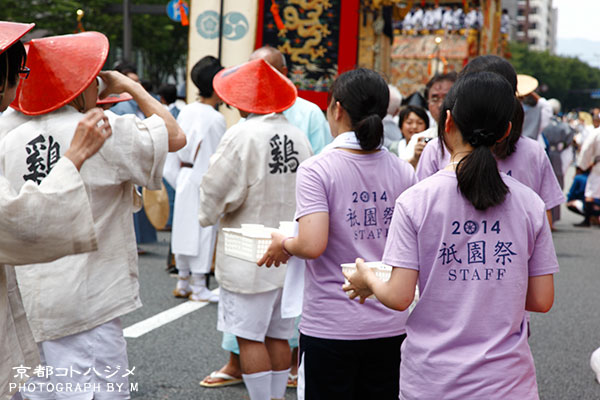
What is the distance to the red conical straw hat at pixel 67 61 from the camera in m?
2.83

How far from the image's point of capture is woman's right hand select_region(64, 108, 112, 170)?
7.06ft

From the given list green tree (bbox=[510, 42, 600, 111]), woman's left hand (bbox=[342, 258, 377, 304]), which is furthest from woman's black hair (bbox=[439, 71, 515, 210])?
green tree (bbox=[510, 42, 600, 111])

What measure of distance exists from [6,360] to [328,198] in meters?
1.32

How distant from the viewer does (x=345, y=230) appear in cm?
303

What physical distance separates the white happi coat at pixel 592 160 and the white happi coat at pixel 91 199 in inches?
457

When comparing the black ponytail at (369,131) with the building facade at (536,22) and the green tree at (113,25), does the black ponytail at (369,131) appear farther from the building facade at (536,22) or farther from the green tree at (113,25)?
the building facade at (536,22)

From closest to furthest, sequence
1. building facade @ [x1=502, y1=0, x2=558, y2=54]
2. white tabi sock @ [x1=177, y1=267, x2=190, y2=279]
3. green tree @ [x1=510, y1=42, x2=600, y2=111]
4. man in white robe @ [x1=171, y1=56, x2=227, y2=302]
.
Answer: man in white robe @ [x1=171, y1=56, x2=227, y2=302], white tabi sock @ [x1=177, y1=267, x2=190, y2=279], green tree @ [x1=510, y1=42, x2=600, y2=111], building facade @ [x1=502, y1=0, x2=558, y2=54]

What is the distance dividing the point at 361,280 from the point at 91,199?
126 centimetres

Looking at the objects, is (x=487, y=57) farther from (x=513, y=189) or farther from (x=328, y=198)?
A: (x=513, y=189)

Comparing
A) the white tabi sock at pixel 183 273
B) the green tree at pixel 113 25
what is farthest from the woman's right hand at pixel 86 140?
the green tree at pixel 113 25

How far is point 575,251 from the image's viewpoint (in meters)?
10.9

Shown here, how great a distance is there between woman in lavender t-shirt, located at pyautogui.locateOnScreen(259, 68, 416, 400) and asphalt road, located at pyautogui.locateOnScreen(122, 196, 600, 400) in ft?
6.03

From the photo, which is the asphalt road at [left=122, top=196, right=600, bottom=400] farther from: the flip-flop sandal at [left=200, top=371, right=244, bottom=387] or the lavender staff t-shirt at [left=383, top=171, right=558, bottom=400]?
the lavender staff t-shirt at [left=383, top=171, right=558, bottom=400]

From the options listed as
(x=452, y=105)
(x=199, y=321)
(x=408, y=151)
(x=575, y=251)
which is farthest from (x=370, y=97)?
(x=575, y=251)
